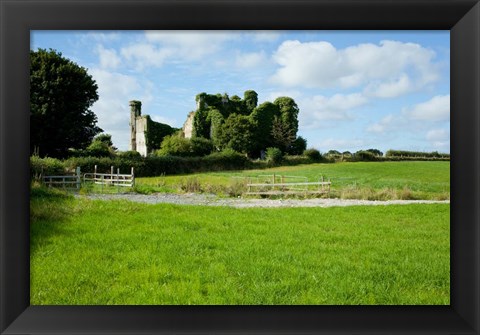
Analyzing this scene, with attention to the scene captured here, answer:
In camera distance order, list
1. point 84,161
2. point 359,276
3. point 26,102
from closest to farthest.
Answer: point 26,102
point 359,276
point 84,161

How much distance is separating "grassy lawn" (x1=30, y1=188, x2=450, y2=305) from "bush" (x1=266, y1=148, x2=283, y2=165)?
1.37ft

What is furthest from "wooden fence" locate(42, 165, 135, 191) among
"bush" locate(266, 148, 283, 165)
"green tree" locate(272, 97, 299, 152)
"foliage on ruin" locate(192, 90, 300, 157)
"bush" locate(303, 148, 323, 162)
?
"bush" locate(303, 148, 323, 162)

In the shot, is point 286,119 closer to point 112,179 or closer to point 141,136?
point 141,136

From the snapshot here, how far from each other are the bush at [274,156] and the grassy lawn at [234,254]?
42 cm

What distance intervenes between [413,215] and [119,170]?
94.0 inches

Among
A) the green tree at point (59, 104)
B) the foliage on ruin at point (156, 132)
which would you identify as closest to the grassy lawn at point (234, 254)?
the green tree at point (59, 104)

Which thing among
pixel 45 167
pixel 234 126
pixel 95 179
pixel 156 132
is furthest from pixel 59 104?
pixel 234 126

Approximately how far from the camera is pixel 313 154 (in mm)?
3029

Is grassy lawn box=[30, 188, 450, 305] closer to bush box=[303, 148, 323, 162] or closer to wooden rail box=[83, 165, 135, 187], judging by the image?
wooden rail box=[83, 165, 135, 187]

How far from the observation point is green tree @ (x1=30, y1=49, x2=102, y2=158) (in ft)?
8.87

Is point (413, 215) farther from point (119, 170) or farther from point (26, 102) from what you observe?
point (26, 102)

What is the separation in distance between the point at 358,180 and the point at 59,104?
8.22ft
